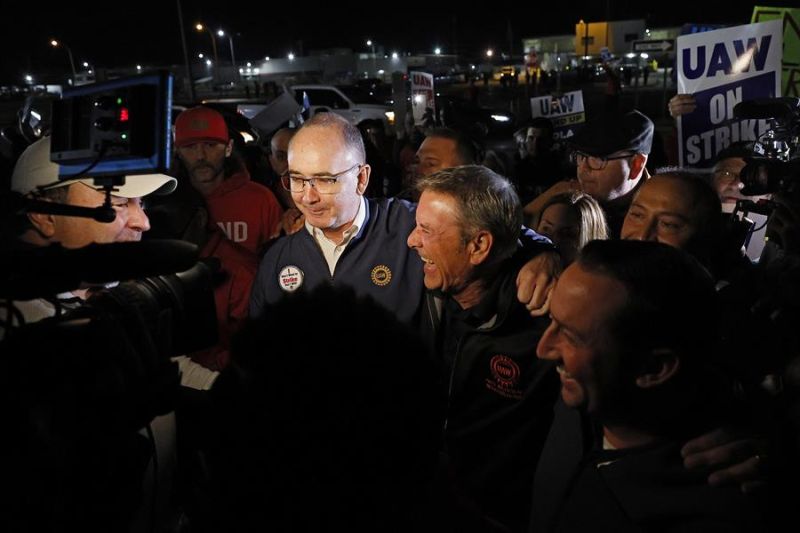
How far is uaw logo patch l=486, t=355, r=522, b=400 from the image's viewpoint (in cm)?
214

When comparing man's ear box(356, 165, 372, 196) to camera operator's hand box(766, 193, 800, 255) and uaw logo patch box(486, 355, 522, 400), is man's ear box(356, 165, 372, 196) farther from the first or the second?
camera operator's hand box(766, 193, 800, 255)

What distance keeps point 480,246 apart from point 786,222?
48.5 inches

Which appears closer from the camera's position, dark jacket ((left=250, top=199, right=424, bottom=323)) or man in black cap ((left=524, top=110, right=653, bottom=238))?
dark jacket ((left=250, top=199, right=424, bottom=323))

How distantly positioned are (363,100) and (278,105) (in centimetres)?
1277

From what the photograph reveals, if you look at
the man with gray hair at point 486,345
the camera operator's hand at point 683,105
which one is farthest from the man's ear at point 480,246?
the camera operator's hand at point 683,105

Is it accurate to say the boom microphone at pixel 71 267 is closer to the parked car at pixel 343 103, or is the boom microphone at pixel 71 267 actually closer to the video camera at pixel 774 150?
the video camera at pixel 774 150

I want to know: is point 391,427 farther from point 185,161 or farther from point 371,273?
point 185,161

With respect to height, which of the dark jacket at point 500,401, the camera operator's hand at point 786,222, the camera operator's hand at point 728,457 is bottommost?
the dark jacket at point 500,401

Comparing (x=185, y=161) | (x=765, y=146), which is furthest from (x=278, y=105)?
(x=765, y=146)

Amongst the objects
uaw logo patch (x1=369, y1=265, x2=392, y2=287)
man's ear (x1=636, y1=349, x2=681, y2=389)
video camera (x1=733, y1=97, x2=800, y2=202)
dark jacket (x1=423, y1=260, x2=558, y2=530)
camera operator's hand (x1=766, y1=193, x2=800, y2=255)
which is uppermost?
video camera (x1=733, y1=97, x2=800, y2=202)

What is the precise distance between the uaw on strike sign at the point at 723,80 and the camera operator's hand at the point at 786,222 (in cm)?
257

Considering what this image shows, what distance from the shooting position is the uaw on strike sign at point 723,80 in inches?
185

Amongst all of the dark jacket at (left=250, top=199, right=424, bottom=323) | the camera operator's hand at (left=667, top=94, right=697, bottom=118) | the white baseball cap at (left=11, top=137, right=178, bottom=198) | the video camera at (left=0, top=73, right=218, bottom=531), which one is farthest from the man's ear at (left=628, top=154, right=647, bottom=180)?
the video camera at (left=0, top=73, right=218, bottom=531)

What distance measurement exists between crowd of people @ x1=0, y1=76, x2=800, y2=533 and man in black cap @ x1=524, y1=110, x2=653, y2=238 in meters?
0.04
